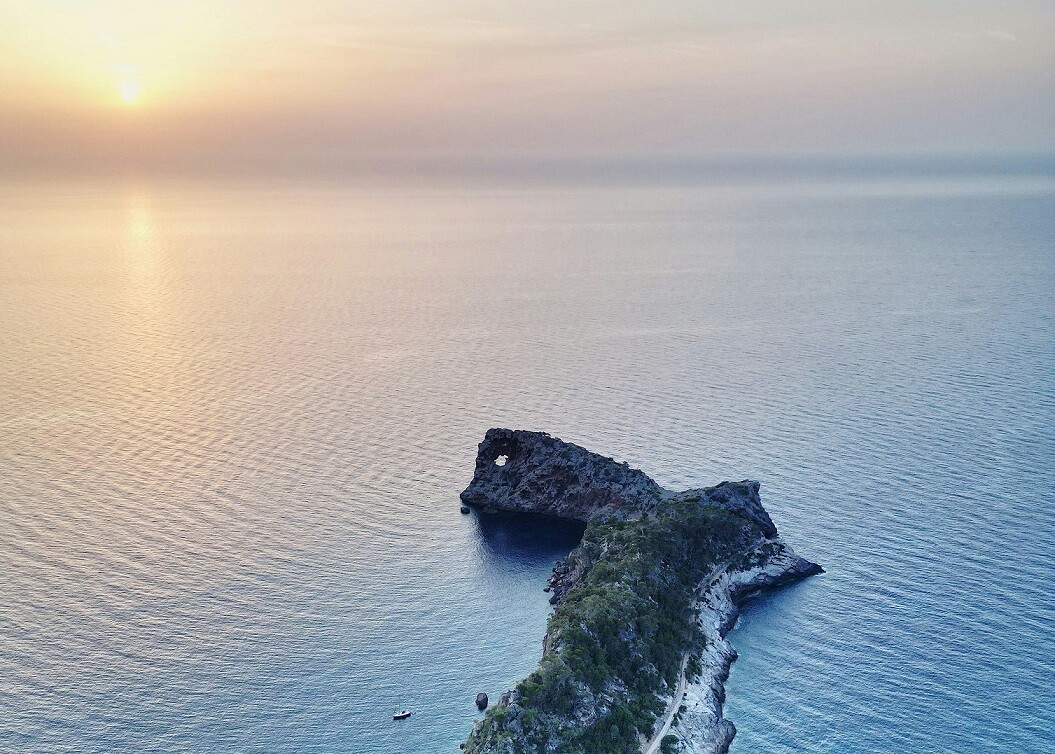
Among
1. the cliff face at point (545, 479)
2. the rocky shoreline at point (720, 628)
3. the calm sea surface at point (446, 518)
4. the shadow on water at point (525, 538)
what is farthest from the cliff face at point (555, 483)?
the rocky shoreline at point (720, 628)

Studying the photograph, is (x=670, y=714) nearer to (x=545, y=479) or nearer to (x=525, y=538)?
(x=525, y=538)

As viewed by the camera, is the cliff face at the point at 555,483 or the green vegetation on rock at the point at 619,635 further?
the cliff face at the point at 555,483

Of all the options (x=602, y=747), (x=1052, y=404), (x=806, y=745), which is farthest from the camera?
(x=1052, y=404)

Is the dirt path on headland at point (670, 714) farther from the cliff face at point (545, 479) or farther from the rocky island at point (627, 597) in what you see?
the cliff face at point (545, 479)

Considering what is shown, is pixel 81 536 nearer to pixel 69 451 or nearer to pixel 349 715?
pixel 69 451

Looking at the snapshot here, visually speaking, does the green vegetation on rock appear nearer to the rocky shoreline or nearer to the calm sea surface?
the rocky shoreline

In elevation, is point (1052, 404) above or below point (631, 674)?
above

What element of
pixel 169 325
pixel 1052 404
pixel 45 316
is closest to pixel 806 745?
pixel 1052 404
